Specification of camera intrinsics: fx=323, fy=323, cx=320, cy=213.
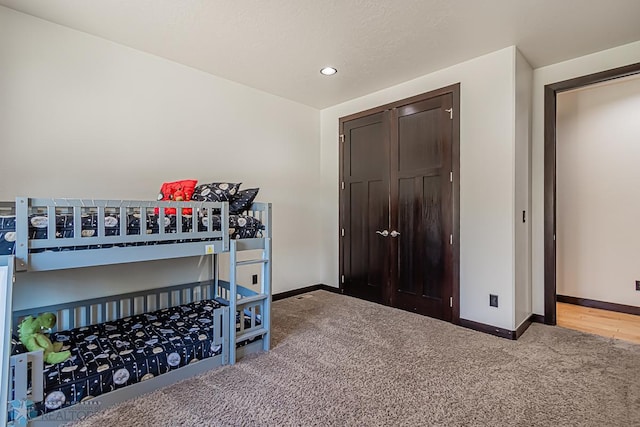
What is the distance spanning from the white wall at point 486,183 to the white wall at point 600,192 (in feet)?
5.44

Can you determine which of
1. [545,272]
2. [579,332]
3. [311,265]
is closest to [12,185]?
[311,265]

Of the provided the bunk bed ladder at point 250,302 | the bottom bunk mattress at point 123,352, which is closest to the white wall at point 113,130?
the bottom bunk mattress at point 123,352

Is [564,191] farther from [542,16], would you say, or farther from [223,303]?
[223,303]

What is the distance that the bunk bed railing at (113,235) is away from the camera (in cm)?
161

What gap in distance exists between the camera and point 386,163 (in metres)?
3.66

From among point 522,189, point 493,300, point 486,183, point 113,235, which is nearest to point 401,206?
point 486,183

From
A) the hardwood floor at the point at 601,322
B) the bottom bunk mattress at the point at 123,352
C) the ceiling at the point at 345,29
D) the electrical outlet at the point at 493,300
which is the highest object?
the ceiling at the point at 345,29

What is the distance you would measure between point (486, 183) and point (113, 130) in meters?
3.19

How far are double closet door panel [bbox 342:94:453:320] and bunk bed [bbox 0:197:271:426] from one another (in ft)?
5.12

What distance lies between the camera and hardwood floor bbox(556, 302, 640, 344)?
9.41 ft

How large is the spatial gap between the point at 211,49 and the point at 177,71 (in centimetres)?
49

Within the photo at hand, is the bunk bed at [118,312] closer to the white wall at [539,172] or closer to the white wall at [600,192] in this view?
the white wall at [539,172]

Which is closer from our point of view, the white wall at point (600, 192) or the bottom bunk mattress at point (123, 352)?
the bottom bunk mattress at point (123, 352)

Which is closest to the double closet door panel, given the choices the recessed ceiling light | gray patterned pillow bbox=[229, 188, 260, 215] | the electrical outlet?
the electrical outlet
